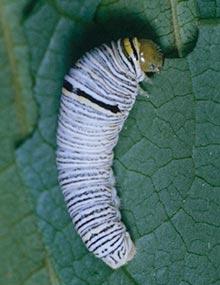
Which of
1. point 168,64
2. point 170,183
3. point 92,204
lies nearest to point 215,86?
point 168,64

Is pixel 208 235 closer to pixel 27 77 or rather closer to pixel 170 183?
pixel 170 183

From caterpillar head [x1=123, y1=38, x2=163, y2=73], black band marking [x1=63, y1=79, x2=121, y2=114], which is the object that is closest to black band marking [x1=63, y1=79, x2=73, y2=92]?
black band marking [x1=63, y1=79, x2=121, y2=114]

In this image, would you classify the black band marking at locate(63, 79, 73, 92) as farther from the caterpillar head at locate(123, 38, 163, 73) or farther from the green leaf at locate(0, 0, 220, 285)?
the caterpillar head at locate(123, 38, 163, 73)

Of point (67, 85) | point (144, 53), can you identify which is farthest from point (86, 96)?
point (144, 53)

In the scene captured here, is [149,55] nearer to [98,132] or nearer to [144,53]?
[144,53]

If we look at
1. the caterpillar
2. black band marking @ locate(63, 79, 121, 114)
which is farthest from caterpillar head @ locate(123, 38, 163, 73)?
black band marking @ locate(63, 79, 121, 114)

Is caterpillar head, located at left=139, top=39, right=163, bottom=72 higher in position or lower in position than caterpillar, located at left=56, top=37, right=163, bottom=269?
higher

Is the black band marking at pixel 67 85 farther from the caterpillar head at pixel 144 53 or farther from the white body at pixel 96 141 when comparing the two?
the caterpillar head at pixel 144 53
